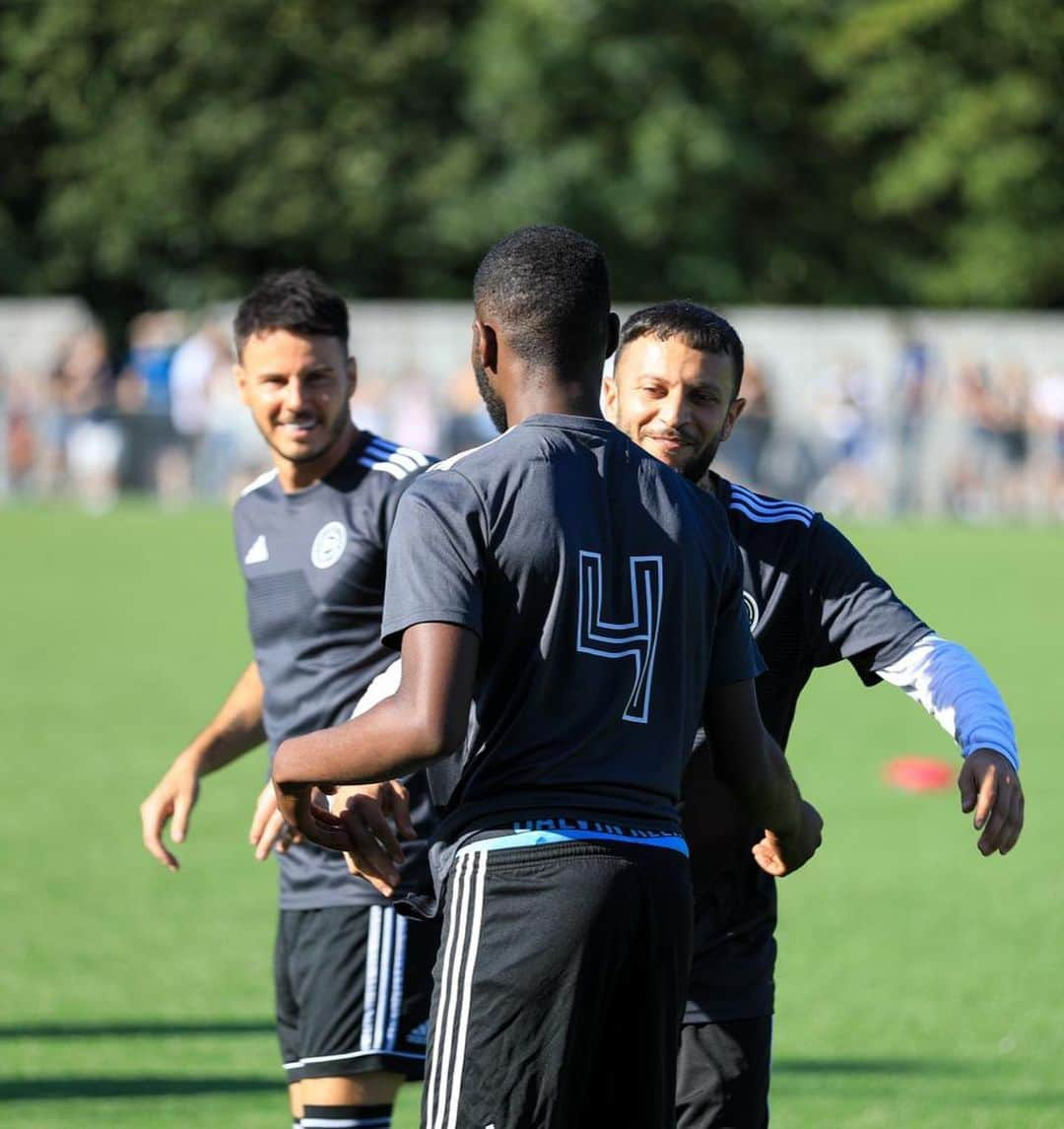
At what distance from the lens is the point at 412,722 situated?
329cm

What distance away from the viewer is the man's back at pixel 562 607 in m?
3.38

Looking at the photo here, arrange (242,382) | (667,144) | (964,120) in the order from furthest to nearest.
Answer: (964,120)
(667,144)
(242,382)

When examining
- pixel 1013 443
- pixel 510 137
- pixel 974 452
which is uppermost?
pixel 510 137

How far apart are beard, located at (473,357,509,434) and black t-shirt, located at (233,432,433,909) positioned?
174 centimetres

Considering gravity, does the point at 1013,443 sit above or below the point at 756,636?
above

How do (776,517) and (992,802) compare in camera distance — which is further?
(776,517)

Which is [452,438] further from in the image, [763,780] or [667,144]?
[763,780]

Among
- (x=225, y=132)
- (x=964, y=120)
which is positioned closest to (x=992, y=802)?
(x=225, y=132)

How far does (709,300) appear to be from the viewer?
125 ft

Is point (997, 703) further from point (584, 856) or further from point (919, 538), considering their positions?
point (919, 538)

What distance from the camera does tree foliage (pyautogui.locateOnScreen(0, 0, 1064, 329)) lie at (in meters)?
36.6

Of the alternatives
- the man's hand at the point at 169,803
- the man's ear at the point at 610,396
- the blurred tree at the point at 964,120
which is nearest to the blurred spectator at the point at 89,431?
the blurred tree at the point at 964,120

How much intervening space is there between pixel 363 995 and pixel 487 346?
7.22ft

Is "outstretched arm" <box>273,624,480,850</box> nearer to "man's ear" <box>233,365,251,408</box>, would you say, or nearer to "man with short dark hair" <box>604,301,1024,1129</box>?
"man with short dark hair" <box>604,301,1024,1129</box>
